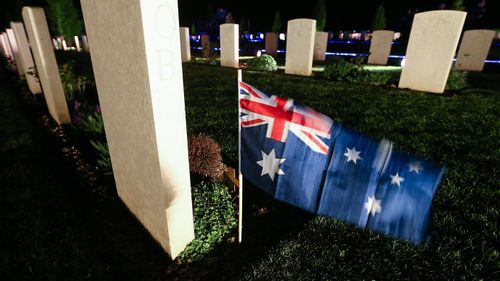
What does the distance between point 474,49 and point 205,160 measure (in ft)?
50.5

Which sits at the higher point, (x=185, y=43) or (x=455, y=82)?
(x=185, y=43)

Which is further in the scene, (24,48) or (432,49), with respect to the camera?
(432,49)

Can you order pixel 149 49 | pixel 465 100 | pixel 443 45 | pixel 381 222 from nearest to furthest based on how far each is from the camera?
pixel 149 49 → pixel 381 222 → pixel 465 100 → pixel 443 45

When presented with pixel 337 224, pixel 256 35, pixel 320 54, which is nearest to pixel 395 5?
pixel 256 35

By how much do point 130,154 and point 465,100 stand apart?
901cm

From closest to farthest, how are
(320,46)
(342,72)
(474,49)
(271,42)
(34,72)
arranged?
(34,72) → (342,72) → (474,49) → (320,46) → (271,42)

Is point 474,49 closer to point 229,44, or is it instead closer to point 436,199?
point 229,44

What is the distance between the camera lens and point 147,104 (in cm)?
193

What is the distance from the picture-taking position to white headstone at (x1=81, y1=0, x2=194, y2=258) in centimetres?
175

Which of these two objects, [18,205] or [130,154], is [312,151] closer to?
[130,154]

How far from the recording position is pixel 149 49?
1726 millimetres

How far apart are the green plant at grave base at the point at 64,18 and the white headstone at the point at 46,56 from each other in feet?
A: 125

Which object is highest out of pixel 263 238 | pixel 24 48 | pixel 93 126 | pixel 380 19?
pixel 380 19

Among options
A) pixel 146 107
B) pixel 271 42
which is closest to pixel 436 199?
pixel 146 107
